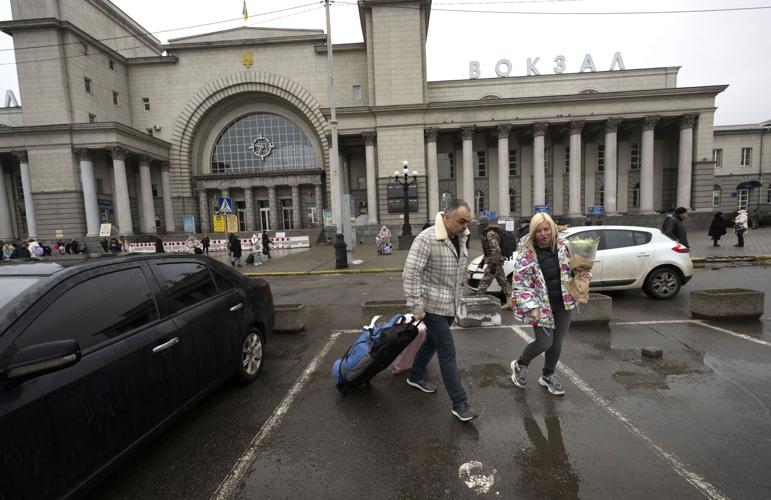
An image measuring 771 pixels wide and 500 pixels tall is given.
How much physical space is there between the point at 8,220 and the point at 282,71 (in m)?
31.1

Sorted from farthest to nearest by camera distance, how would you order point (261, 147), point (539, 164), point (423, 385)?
point (261, 147) < point (539, 164) < point (423, 385)

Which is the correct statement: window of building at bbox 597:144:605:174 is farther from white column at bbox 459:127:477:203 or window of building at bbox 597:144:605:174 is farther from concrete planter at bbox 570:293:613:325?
concrete planter at bbox 570:293:613:325

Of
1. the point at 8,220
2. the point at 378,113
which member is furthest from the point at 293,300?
the point at 8,220

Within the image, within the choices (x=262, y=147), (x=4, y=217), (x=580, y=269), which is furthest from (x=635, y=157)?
(x=4, y=217)

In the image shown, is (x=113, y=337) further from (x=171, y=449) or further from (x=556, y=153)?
(x=556, y=153)

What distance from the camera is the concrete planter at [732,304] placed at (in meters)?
6.11

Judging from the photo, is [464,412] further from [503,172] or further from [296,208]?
[296,208]

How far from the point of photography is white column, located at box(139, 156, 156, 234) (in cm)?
3766

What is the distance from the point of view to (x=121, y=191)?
34406 millimetres

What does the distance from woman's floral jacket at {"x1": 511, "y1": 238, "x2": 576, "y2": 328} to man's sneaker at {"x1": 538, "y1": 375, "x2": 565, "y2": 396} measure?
2.46 feet

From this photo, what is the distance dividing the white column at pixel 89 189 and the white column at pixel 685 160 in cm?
5286

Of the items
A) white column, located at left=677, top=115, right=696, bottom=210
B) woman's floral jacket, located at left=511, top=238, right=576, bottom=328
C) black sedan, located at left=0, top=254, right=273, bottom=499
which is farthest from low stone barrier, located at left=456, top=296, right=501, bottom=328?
white column, located at left=677, top=115, right=696, bottom=210

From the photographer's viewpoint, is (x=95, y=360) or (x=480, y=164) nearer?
(x=95, y=360)

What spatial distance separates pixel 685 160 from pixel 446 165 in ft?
69.0
